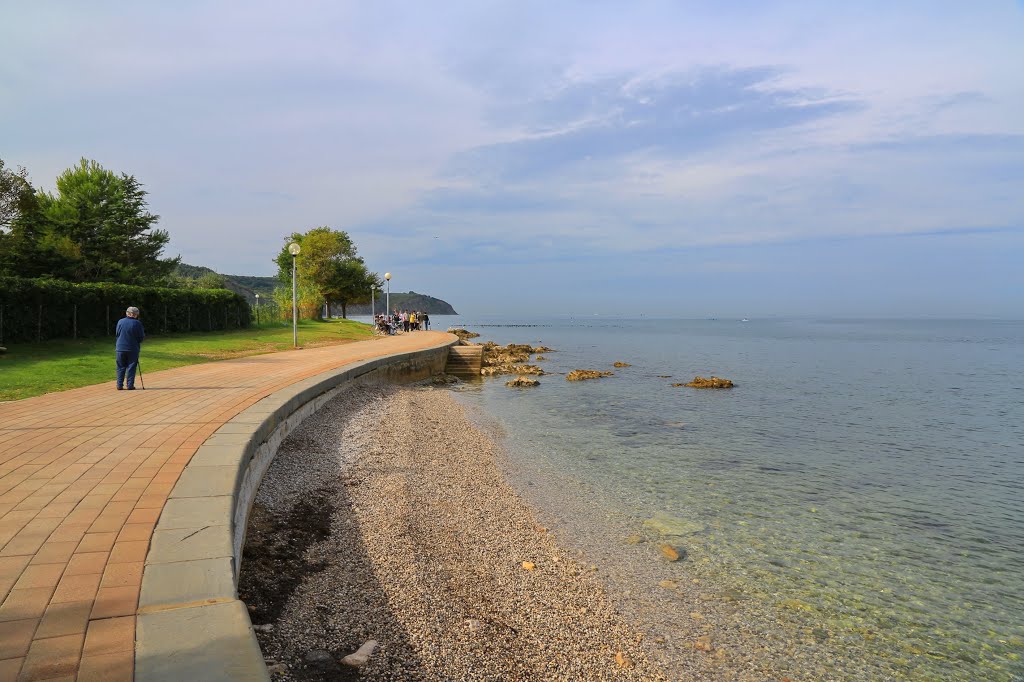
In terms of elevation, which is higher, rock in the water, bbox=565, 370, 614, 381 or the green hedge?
the green hedge

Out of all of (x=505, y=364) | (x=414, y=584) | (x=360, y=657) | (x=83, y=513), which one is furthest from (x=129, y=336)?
(x=505, y=364)

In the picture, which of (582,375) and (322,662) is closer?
(322,662)

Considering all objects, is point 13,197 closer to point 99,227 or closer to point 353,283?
point 99,227

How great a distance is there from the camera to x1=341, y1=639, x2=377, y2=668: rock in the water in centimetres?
371

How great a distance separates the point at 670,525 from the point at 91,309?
20641 millimetres

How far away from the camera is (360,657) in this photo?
379 centimetres

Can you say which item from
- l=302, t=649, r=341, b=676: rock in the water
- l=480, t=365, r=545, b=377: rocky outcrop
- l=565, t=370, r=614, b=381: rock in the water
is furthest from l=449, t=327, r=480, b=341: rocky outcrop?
l=302, t=649, r=341, b=676: rock in the water

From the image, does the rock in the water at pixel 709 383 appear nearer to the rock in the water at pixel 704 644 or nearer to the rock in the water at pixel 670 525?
the rock in the water at pixel 670 525

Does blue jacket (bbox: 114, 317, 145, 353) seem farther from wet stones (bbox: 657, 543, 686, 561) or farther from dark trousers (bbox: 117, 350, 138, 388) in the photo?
wet stones (bbox: 657, 543, 686, 561)

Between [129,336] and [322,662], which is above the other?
[129,336]

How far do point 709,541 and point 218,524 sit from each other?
222 inches

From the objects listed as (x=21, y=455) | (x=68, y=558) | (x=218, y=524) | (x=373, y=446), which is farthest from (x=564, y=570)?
(x=21, y=455)

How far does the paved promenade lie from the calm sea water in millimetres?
4951

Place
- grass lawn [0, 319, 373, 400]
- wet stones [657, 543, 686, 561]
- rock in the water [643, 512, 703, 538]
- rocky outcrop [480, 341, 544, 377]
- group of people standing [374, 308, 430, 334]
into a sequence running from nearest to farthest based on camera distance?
wet stones [657, 543, 686, 561]
rock in the water [643, 512, 703, 538]
grass lawn [0, 319, 373, 400]
rocky outcrop [480, 341, 544, 377]
group of people standing [374, 308, 430, 334]
